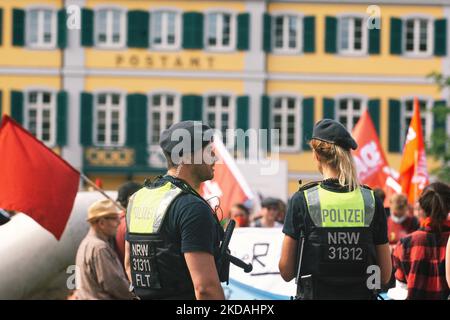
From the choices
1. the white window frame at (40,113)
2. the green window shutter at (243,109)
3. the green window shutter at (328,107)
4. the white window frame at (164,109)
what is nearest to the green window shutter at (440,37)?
the green window shutter at (328,107)

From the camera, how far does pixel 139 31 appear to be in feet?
114

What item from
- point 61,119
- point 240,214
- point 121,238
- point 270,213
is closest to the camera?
point 121,238

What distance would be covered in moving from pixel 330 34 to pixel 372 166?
20.5m

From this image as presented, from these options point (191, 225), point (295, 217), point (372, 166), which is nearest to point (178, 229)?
point (191, 225)

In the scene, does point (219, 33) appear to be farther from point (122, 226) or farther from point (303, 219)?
point (303, 219)

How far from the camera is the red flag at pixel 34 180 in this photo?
8.39 m

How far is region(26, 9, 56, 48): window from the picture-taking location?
113 ft

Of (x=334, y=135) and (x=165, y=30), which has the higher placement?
(x=165, y=30)

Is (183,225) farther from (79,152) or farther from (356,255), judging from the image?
(79,152)

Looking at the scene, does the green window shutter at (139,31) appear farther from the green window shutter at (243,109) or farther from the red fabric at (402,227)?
the red fabric at (402,227)

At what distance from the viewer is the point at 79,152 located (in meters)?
34.2

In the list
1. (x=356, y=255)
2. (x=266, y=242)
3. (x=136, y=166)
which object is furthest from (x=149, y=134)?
(x=356, y=255)

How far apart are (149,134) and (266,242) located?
87.1ft

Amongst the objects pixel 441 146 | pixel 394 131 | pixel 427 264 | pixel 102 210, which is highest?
pixel 102 210
